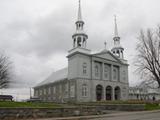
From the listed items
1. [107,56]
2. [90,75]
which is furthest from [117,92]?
[90,75]

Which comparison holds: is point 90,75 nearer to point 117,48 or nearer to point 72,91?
point 72,91

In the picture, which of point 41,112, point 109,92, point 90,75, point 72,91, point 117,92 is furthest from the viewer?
point 117,92

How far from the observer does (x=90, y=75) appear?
55000 millimetres

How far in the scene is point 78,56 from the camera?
53.1 m

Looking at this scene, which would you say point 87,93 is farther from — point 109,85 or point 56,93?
point 56,93

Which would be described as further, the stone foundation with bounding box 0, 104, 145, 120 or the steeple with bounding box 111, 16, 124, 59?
the steeple with bounding box 111, 16, 124, 59

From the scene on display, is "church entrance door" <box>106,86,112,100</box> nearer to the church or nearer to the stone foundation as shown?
the church

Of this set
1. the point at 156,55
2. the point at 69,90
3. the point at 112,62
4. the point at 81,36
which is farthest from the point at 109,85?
the point at 156,55

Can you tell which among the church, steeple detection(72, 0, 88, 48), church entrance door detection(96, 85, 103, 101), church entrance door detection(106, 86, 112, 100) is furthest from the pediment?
church entrance door detection(96, 85, 103, 101)

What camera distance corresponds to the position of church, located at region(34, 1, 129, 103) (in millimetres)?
53188

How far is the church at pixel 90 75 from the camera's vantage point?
53.2 metres

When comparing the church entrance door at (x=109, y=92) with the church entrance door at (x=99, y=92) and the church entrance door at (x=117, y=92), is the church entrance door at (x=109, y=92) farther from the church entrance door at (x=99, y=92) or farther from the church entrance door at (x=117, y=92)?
the church entrance door at (x=117, y=92)

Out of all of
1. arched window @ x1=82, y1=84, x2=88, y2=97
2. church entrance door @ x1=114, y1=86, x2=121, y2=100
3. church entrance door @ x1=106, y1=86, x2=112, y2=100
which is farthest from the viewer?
church entrance door @ x1=114, y1=86, x2=121, y2=100

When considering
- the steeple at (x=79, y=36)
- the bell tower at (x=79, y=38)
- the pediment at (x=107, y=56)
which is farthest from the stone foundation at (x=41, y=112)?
the pediment at (x=107, y=56)
